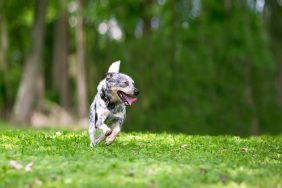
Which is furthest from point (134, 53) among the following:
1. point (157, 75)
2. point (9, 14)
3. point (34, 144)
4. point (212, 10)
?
point (34, 144)

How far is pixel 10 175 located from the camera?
878 centimetres

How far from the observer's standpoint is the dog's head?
11031 mm

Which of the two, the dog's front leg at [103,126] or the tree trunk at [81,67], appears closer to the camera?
the dog's front leg at [103,126]

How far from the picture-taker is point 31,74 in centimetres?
2770

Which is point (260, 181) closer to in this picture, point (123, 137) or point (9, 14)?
point (123, 137)

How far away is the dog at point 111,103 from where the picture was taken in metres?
11.1

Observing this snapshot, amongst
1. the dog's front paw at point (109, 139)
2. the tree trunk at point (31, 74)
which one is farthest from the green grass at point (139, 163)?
the tree trunk at point (31, 74)

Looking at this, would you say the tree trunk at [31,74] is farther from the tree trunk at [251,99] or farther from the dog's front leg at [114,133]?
the dog's front leg at [114,133]

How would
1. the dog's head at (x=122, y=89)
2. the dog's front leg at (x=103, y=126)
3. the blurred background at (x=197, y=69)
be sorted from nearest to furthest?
1. the dog's front leg at (x=103, y=126)
2. the dog's head at (x=122, y=89)
3. the blurred background at (x=197, y=69)

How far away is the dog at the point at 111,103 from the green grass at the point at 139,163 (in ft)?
1.01

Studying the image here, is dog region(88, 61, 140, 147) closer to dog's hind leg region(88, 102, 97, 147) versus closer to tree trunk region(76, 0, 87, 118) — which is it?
dog's hind leg region(88, 102, 97, 147)

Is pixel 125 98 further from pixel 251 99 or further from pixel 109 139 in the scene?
pixel 251 99

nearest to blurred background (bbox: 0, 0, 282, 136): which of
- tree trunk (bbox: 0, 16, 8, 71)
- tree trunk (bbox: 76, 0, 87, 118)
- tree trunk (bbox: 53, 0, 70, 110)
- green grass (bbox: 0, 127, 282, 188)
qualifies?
Result: tree trunk (bbox: 0, 16, 8, 71)

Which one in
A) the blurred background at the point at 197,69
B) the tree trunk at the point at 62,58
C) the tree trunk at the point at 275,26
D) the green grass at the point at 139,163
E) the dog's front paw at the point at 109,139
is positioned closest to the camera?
the green grass at the point at 139,163
